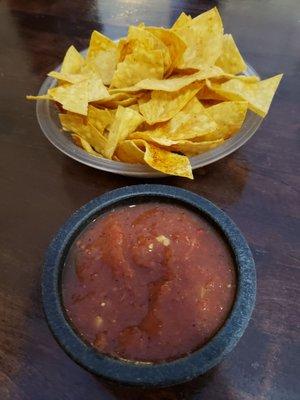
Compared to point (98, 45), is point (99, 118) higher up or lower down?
lower down

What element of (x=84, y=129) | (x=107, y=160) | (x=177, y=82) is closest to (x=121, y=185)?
(x=107, y=160)

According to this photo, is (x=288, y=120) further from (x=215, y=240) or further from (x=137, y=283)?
(x=137, y=283)

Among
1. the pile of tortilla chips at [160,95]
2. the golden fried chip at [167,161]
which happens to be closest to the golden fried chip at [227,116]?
the pile of tortilla chips at [160,95]

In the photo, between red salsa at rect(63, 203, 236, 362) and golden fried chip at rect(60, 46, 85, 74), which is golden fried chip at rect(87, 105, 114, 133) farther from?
red salsa at rect(63, 203, 236, 362)

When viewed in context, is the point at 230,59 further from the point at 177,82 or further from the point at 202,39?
the point at 177,82

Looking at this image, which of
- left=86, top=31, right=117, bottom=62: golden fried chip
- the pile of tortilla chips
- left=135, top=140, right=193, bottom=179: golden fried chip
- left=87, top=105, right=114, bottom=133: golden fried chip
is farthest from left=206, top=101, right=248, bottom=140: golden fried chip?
left=86, top=31, right=117, bottom=62: golden fried chip

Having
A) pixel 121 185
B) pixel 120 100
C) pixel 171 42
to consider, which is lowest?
pixel 121 185

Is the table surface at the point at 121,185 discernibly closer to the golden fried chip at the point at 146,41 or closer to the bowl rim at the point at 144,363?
the bowl rim at the point at 144,363
